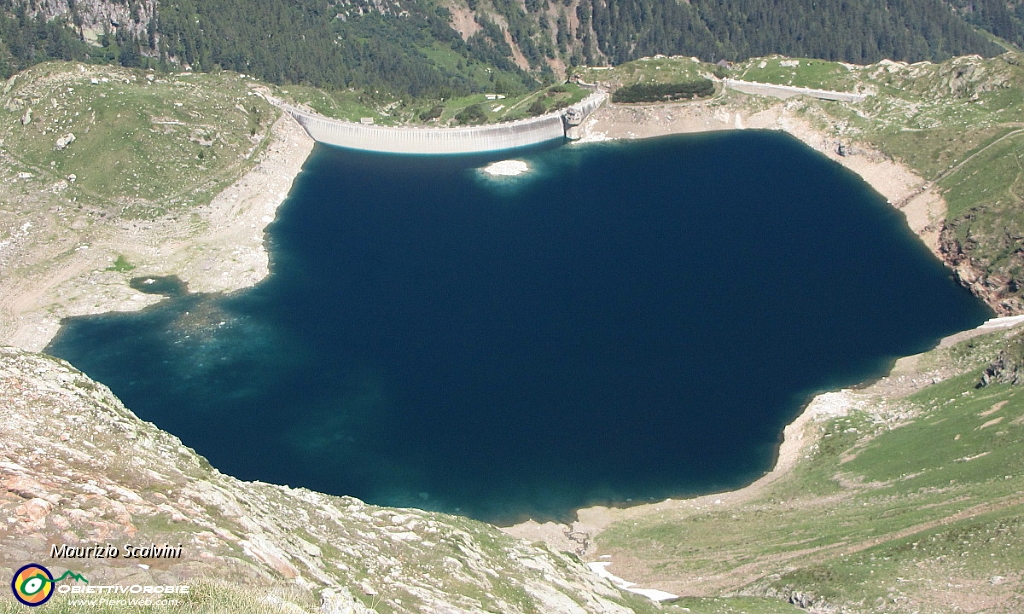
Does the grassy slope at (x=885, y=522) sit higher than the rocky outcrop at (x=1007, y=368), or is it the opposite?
the rocky outcrop at (x=1007, y=368)

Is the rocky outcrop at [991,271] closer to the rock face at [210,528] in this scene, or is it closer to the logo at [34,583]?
the rock face at [210,528]

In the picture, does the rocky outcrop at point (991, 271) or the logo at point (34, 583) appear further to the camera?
the rocky outcrop at point (991, 271)

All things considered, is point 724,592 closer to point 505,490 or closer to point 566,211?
point 505,490

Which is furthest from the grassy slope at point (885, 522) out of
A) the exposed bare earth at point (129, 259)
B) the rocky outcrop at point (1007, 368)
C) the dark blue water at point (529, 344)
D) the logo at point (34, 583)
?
the exposed bare earth at point (129, 259)

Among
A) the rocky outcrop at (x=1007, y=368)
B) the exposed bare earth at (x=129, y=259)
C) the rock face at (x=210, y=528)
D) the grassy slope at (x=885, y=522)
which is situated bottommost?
the grassy slope at (x=885, y=522)

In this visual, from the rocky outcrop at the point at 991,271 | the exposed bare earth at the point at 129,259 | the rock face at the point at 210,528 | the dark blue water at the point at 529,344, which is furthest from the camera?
the exposed bare earth at the point at 129,259

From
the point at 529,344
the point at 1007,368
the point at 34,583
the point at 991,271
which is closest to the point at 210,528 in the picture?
the point at 34,583

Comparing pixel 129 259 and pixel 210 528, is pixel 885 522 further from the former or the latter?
pixel 129 259

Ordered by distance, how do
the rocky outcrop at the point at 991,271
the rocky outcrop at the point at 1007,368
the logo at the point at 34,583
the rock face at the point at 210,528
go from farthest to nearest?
the rocky outcrop at the point at 991,271, the rocky outcrop at the point at 1007,368, the rock face at the point at 210,528, the logo at the point at 34,583
